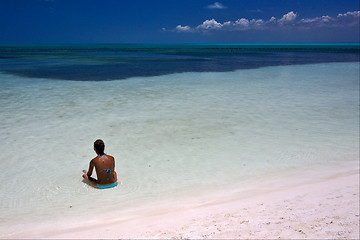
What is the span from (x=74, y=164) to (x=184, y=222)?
10.3 ft

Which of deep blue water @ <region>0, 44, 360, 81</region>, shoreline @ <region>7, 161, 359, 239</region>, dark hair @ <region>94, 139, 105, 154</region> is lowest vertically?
shoreline @ <region>7, 161, 359, 239</region>

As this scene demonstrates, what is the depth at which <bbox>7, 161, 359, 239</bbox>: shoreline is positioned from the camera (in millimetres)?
3555

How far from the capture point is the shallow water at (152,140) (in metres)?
4.85

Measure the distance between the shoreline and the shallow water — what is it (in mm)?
339

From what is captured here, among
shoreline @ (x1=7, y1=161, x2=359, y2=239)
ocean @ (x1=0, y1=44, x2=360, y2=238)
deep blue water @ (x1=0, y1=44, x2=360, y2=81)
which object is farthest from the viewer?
deep blue water @ (x1=0, y1=44, x2=360, y2=81)

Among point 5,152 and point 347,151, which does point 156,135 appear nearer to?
point 5,152

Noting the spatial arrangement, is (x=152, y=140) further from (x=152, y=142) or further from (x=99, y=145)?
(x=99, y=145)

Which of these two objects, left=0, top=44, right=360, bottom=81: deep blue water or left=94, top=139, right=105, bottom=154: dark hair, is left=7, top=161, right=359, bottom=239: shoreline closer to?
left=94, top=139, right=105, bottom=154: dark hair

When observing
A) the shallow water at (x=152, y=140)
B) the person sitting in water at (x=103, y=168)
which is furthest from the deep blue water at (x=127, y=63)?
the person sitting in water at (x=103, y=168)

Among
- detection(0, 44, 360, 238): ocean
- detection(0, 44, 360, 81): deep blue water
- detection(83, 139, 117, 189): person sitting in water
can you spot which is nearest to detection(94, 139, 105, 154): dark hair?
detection(83, 139, 117, 189): person sitting in water

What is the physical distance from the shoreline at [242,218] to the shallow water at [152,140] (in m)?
0.34

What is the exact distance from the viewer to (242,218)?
12.7 feet

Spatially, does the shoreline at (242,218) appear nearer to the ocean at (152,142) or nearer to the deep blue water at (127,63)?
the ocean at (152,142)

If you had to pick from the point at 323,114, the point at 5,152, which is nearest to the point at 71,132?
the point at 5,152
